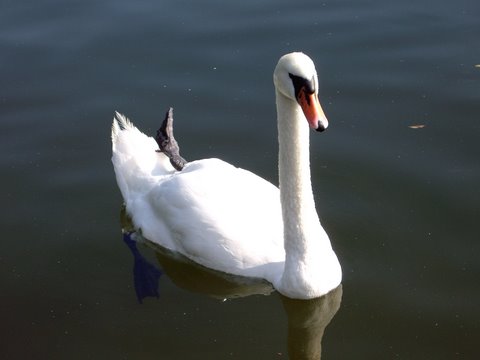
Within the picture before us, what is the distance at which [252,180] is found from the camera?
23.0 feet

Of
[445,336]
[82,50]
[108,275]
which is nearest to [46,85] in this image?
[82,50]

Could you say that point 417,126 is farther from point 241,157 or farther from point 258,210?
point 258,210

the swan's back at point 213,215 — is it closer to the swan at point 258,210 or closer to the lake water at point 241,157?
the swan at point 258,210

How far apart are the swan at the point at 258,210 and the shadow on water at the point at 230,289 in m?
0.08

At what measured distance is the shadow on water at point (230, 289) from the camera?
20.1 ft

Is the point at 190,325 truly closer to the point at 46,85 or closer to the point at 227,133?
the point at 227,133

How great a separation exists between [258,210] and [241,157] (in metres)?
1.53

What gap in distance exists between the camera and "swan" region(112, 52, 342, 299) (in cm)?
579

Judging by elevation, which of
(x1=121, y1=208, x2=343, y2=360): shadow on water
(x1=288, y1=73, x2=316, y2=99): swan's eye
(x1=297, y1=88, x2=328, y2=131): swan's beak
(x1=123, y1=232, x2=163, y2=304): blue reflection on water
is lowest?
(x1=121, y1=208, x2=343, y2=360): shadow on water

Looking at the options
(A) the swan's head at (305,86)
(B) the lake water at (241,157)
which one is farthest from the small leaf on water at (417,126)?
(A) the swan's head at (305,86)

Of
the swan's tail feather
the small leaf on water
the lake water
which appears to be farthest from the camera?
the small leaf on water

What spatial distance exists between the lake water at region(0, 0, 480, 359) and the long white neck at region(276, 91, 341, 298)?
0.62ft

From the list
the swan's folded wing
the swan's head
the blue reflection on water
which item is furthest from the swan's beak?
the blue reflection on water

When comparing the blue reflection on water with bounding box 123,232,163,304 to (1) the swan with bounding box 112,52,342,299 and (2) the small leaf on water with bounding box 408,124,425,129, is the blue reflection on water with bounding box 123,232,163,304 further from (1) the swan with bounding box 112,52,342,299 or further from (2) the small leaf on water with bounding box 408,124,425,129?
(2) the small leaf on water with bounding box 408,124,425,129
